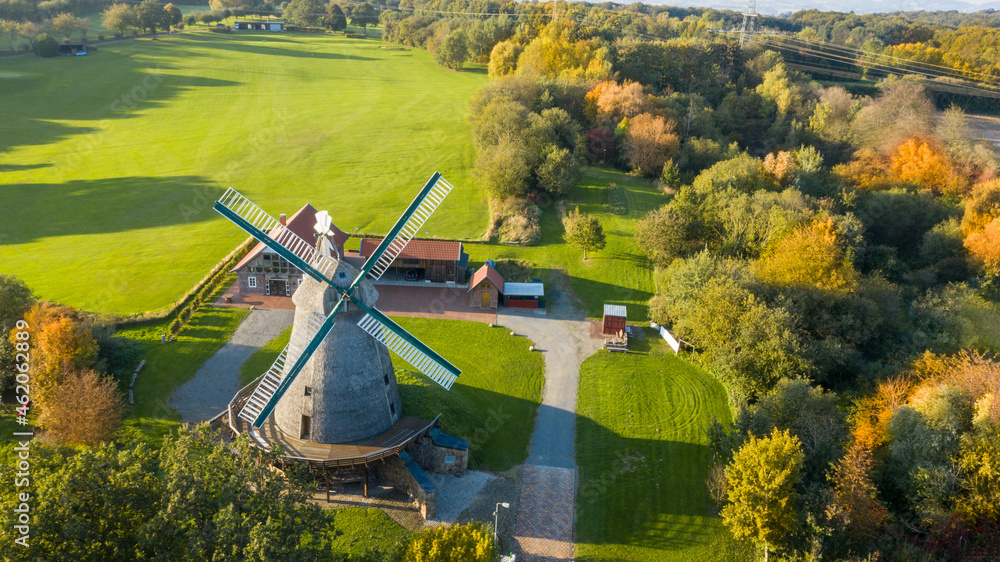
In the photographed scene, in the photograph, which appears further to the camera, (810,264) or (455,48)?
(455,48)

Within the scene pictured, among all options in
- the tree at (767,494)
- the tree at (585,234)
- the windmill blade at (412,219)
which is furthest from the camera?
the tree at (585,234)

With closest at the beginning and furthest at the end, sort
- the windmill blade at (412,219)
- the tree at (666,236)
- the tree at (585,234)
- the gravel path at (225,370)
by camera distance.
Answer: the windmill blade at (412,219), the gravel path at (225,370), the tree at (666,236), the tree at (585,234)

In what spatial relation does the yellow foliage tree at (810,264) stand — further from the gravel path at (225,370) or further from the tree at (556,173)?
the gravel path at (225,370)

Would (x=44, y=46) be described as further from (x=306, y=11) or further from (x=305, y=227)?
(x=305, y=227)

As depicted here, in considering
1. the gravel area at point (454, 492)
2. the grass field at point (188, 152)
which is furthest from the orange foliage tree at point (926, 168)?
the gravel area at point (454, 492)

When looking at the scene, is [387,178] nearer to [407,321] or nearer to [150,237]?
[150,237]

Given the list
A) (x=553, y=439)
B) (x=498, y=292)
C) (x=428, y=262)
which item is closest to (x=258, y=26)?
(x=428, y=262)

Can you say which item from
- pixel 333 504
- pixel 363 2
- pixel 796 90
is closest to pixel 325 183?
pixel 333 504
